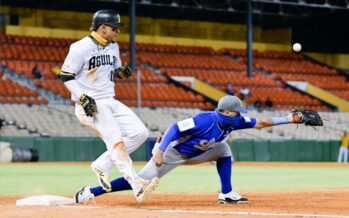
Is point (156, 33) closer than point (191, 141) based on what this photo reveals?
No

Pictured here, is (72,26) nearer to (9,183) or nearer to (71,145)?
(71,145)

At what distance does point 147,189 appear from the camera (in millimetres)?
9289

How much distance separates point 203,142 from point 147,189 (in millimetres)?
928

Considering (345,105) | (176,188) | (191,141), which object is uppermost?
(191,141)

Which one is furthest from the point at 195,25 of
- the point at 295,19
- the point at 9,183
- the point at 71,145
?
the point at 9,183

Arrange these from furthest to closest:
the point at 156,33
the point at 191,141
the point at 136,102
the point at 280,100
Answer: the point at 156,33, the point at 280,100, the point at 136,102, the point at 191,141

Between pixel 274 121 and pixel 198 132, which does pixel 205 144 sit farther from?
pixel 274 121

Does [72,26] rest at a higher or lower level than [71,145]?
higher

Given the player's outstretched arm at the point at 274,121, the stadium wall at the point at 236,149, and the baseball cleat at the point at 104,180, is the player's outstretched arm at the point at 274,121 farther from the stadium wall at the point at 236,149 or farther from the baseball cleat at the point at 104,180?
the stadium wall at the point at 236,149

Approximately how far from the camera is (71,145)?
1112 inches

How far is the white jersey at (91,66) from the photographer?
9.63 meters

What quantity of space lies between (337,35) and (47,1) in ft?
57.5

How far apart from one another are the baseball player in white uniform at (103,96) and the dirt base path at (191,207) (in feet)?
1.79

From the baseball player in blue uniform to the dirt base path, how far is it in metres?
0.24
